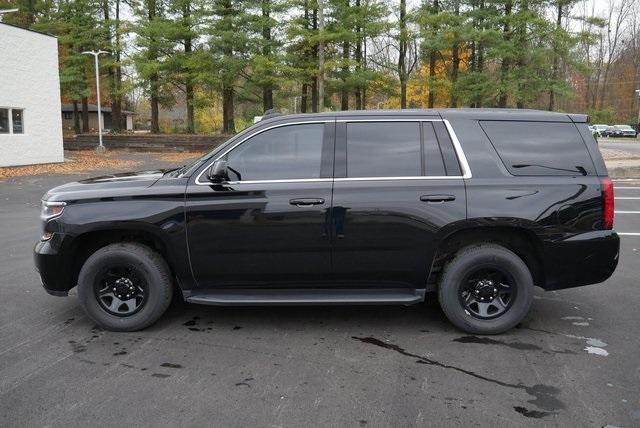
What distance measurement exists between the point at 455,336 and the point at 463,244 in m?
0.76

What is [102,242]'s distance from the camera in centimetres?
489

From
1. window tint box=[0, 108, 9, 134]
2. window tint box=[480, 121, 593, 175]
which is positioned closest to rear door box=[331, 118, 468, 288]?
window tint box=[480, 121, 593, 175]

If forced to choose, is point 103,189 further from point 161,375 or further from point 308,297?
point 308,297

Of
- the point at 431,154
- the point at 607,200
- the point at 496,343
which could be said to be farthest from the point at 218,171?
the point at 607,200

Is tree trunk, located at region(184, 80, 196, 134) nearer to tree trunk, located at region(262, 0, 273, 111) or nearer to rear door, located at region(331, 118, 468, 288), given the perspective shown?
tree trunk, located at region(262, 0, 273, 111)

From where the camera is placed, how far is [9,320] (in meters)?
5.03

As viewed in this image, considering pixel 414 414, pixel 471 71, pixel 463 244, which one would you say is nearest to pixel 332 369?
pixel 414 414

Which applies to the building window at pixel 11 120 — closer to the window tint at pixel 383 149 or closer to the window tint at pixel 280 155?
the window tint at pixel 280 155

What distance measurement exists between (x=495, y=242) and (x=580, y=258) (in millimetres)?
683

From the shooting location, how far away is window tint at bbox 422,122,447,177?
4609 mm

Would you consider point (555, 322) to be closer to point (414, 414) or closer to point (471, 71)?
point (414, 414)

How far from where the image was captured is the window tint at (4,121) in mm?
23047

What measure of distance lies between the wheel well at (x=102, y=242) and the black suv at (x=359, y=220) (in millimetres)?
30

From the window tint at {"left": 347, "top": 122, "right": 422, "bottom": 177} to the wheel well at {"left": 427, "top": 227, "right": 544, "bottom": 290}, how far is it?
2.19 ft
